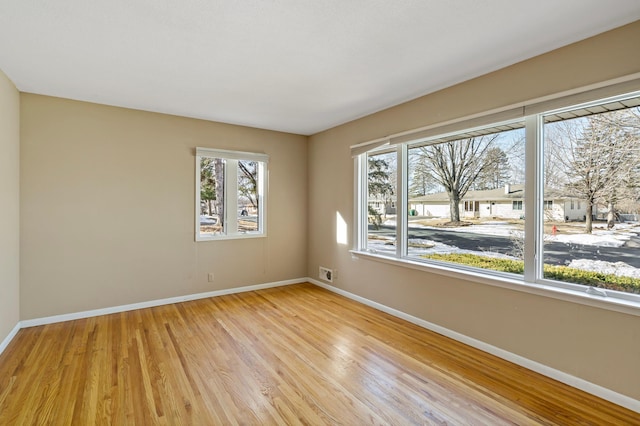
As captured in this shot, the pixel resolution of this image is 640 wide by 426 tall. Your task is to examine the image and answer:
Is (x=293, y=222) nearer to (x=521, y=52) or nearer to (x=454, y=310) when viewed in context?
(x=454, y=310)

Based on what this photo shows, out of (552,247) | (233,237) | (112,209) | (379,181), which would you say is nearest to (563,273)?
(552,247)

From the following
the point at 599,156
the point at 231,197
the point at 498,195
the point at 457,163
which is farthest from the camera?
the point at 231,197

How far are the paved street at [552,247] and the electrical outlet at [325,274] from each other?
1.69 meters

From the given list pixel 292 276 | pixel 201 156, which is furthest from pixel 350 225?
pixel 201 156

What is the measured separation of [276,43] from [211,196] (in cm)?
271

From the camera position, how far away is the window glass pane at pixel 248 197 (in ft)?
15.6

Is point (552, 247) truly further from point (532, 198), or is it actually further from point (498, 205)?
point (498, 205)

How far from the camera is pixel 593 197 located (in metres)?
2.32

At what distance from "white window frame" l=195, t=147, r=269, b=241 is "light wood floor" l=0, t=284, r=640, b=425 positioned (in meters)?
1.42

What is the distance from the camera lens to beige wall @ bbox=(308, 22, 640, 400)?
210 centimetres

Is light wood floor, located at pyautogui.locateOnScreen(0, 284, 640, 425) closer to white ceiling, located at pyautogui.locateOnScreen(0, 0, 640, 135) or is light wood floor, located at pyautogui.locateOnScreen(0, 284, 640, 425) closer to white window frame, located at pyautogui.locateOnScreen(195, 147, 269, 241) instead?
white window frame, located at pyautogui.locateOnScreen(195, 147, 269, 241)

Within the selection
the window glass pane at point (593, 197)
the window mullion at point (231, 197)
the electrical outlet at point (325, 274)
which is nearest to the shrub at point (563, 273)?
the window glass pane at point (593, 197)

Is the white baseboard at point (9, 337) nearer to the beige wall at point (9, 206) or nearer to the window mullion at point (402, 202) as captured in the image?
the beige wall at point (9, 206)

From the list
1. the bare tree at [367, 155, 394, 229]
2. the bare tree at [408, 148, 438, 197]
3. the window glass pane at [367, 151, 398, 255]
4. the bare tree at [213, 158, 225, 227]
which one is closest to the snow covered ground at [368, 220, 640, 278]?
the bare tree at [408, 148, 438, 197]
